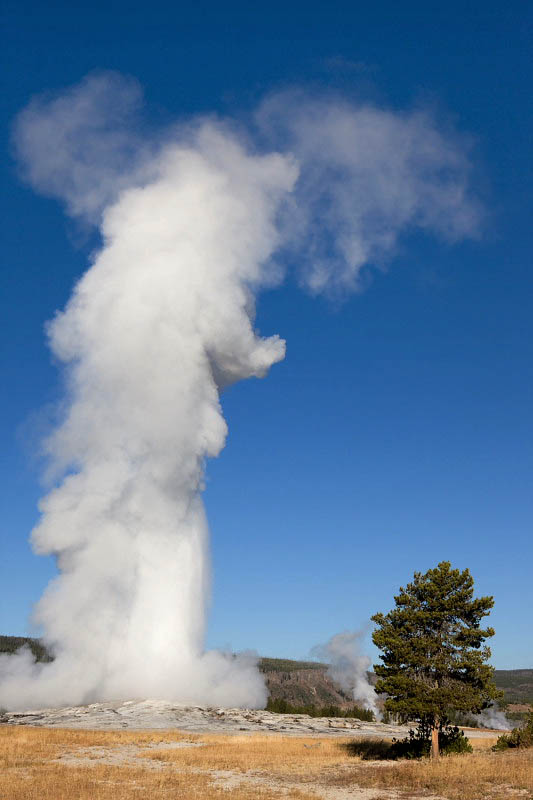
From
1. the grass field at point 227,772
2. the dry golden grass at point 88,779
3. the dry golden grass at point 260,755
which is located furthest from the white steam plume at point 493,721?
the dry golden grass at point 88,779

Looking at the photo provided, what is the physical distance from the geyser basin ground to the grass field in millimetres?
13717

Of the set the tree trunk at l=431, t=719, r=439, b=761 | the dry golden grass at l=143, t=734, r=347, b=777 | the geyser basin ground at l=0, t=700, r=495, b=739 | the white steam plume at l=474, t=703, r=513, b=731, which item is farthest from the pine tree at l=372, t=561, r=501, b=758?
the white steam plume at l=474, t=703, r=513, b=731

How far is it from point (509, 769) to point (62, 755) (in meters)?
26.7

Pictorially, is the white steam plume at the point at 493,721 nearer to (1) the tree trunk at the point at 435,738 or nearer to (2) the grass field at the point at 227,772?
(2) the grass field at the point at 227,772

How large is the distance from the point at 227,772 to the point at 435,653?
13.4m

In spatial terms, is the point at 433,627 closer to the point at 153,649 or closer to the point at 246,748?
the point at 246,748

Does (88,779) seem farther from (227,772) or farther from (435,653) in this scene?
(435,653)

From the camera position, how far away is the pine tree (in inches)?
1441

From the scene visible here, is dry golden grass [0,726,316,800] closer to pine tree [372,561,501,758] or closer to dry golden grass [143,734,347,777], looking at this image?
dry golden grass [143,734,347,777]

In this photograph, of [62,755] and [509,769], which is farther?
[62,755]

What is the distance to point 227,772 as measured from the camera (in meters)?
35.0

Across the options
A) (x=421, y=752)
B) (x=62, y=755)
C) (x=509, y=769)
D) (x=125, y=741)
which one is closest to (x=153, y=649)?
(x=125, y=741)

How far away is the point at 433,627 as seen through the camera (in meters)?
39.2

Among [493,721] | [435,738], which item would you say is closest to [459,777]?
[435,738]
